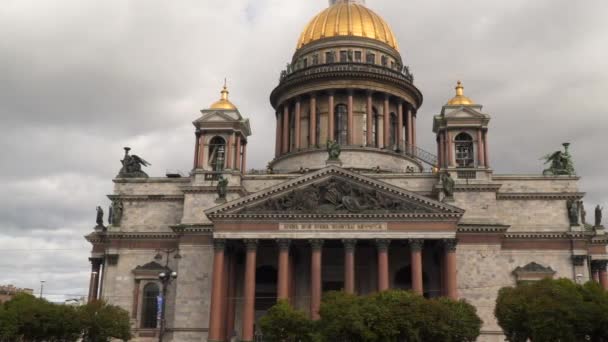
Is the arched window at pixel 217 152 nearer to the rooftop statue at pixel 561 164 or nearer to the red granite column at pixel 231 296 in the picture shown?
the red granite column at pixel 231 296

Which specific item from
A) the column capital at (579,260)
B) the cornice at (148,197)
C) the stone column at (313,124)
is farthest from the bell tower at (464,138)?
the cornice at (148,197)

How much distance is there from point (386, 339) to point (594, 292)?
11115 millimetres

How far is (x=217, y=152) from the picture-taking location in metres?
53.4

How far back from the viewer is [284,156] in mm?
61844

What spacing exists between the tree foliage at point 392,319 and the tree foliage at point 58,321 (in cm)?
1433

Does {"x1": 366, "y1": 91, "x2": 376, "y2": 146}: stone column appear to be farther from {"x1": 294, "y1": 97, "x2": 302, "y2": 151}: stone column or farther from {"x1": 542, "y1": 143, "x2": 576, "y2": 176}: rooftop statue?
{"x1": 542, "y1": 143, "x2": 576, "y2": 176}: rooftop statue

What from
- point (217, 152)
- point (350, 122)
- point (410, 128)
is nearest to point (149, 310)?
point (217, 152)

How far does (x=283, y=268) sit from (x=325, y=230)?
3876mm

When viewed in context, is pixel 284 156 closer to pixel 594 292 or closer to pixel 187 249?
pixel 187 249

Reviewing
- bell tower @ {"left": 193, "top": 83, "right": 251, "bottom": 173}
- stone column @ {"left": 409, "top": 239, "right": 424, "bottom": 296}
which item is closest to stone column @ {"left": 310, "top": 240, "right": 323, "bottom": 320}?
stone column @ {"left": 409, "top": 239, "right": 424, "bottom": 296}

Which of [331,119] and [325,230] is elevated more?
[331,119]

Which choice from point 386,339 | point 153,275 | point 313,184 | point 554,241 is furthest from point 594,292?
point 153,275

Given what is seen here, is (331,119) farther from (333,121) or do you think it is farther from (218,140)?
(218,140)

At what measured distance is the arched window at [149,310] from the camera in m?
50.4
